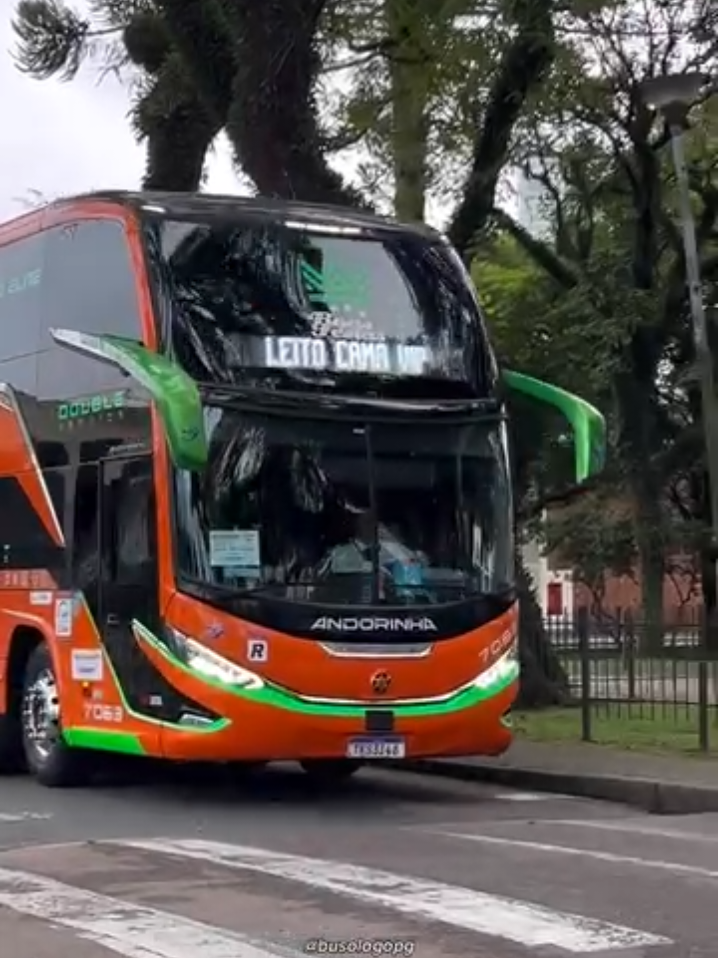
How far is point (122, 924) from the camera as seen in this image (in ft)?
27.2

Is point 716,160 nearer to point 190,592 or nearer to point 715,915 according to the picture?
point 190,592

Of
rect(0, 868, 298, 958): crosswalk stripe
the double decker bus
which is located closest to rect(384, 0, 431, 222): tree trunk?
the double decker bus

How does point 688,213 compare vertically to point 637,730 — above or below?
above

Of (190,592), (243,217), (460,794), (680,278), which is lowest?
(460,794)

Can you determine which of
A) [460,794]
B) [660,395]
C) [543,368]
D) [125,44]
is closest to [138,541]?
[460,794]

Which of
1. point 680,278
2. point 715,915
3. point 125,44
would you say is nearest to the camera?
point 715,915

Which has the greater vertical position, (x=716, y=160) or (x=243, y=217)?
(x=716, y=160)

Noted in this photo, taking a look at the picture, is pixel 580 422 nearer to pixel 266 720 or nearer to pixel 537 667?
pixel 266 720

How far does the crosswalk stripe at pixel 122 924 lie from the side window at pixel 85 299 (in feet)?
17.2

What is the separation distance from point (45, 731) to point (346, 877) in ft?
19.3

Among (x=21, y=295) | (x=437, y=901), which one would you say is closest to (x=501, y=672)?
(x=437, y=901)

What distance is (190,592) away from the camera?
12.9 meters

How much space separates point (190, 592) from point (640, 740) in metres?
5.77

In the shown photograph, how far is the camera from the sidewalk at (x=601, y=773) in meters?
13.7
